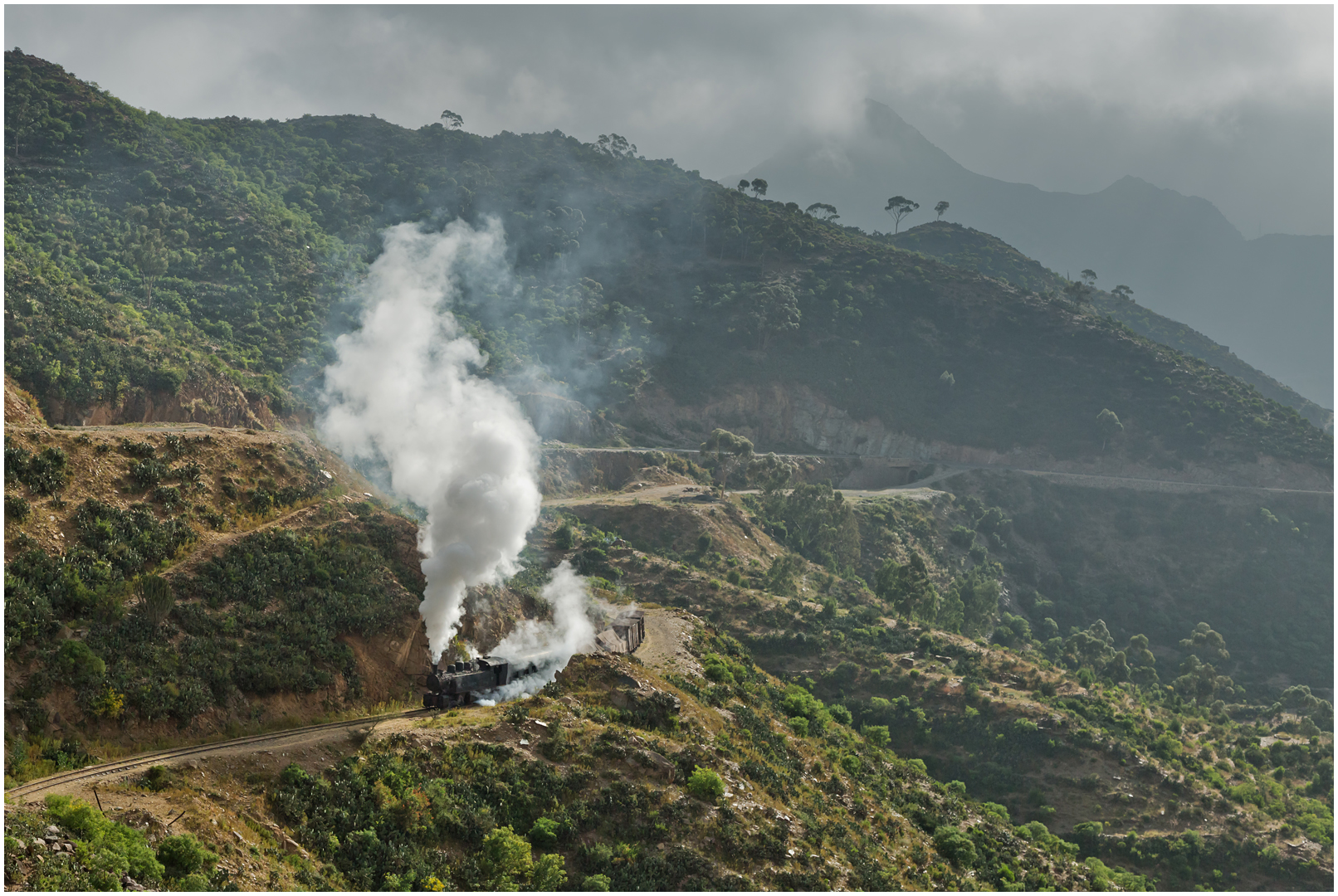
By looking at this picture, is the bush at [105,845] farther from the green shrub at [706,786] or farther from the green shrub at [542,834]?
the green shrub at [706,786]

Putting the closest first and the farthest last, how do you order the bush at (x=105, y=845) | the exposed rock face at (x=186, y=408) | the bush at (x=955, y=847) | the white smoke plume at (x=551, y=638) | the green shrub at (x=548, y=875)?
the bush at (x=105, y=845) → the green shrub at (x=548, y=875) → the white smoke plume at (x=551, y=638) → the bush at (x=955, y=847) → the exposed rock face at (x=186, y=408)

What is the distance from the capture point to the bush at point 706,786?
3228 centimetres

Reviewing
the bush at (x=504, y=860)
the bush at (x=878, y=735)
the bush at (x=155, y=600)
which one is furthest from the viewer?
the bush at (x=878, y=735)

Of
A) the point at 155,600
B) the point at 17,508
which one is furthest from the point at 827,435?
the point at 17,508

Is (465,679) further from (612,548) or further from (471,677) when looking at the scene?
(612,548)

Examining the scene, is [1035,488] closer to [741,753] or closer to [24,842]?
[741,753]

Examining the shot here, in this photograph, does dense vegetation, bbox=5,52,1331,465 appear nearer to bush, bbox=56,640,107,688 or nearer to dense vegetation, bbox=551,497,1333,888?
bush, bbox=56,640,107,688

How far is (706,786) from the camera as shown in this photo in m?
32.3

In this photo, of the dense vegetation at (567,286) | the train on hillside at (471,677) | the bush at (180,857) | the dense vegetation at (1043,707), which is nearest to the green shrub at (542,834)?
the train on hillside at (471,677)

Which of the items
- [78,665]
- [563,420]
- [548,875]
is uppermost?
[563,420]

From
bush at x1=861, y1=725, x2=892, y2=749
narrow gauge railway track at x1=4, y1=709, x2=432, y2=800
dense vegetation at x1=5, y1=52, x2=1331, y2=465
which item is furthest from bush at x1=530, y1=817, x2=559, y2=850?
dense vegetation at x1=5, y1=52, x2=1331, y2=465

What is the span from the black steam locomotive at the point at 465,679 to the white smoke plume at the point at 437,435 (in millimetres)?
3251

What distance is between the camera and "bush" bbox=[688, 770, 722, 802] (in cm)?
3228

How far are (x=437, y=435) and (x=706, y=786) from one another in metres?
25.2
